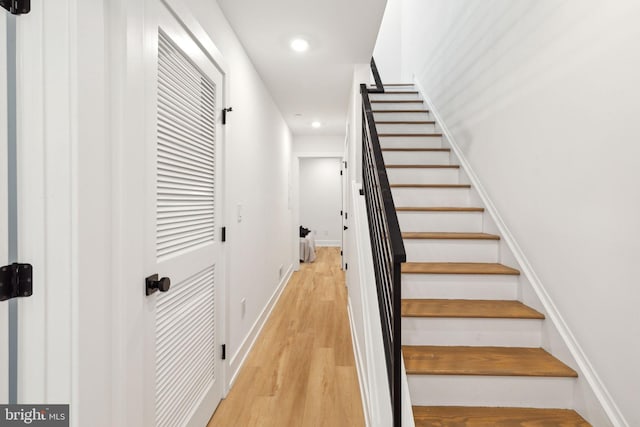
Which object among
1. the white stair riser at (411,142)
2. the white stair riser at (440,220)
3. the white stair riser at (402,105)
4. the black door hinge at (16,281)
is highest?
the white stair riser at (402,105)

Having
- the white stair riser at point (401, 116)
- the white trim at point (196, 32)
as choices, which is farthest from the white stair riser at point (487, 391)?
the white stair riser at point (401, 116)

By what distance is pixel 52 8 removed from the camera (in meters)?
0.80

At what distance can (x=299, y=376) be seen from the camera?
2227mm

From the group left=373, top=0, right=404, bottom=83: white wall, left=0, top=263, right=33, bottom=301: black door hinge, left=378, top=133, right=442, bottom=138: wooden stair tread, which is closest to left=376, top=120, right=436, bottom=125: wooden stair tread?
left=378, top=133, right=442, bottom=138: wooden stair tread

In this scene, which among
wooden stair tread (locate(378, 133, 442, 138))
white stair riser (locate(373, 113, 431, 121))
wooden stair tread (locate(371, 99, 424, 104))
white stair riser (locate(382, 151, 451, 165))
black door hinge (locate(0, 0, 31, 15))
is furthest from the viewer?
wooden stair tread (locate(371, 99, 424, 104))

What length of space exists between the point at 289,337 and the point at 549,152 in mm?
2487

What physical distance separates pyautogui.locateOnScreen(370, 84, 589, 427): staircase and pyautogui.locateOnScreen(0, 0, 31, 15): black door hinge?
179cm

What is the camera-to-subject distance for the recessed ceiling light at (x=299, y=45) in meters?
2.33

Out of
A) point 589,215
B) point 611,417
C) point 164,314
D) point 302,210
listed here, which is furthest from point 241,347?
point 302,210

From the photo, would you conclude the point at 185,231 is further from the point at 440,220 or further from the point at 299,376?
the point at 440,220

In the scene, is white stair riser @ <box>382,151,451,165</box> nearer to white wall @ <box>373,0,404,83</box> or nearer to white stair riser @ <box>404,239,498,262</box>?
white stair riser @ <box>404,239,498,262</box>

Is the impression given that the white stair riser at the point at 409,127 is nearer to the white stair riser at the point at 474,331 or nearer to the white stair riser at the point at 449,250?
the white stair riser at the point at 449,250

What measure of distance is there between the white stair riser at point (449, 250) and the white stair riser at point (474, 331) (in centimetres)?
50

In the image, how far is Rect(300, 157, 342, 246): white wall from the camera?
26.5ft
